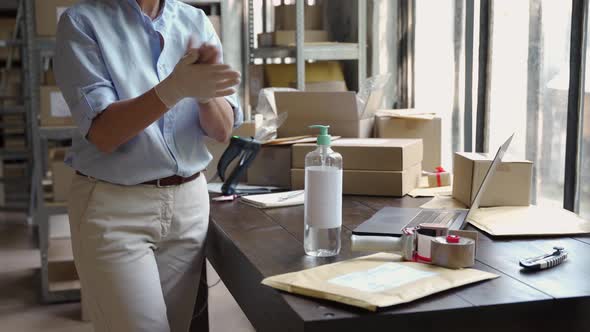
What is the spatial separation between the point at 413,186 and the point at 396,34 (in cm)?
145

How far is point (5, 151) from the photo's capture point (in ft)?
21.0

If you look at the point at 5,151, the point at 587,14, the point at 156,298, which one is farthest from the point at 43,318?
the point at 5,151

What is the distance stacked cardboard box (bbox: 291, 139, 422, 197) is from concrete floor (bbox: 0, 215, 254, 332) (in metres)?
1.08

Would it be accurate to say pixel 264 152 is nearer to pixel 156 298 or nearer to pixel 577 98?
pixel 156 298

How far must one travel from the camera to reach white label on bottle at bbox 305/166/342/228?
1.39m

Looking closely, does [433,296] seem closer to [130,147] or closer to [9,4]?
[130,147]

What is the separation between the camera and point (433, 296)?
3.88ft

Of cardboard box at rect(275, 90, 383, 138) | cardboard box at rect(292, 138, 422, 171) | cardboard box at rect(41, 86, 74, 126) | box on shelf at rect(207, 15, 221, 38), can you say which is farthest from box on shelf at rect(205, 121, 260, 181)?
cardboard box at rect(41, 86, 74, 126)

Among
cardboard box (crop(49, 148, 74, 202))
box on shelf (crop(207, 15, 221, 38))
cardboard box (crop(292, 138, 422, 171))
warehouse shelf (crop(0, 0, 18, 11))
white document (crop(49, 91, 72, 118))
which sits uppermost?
warehouse shelf (crop(0, 0, 18, 11))

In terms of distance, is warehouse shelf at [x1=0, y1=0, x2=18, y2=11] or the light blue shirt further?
warehouse shelf at [x1=0, y1=0, x2=18, y2=11]

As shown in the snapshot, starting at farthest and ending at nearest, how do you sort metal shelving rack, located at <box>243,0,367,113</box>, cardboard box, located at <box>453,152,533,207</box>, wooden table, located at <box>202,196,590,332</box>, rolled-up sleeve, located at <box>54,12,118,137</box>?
1. metal shelving rack, located at <box>243,0,367,113</box>
2. cardboard box, located at <box>453,152,533,207</box>
3. rolled-up sleeve, located at <box>54,12,118,137</box>
4. wooden table, located at <box>202,196,590,332</box>

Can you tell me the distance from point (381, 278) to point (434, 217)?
1.68 feet

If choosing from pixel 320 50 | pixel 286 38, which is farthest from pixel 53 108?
pixel 320 50

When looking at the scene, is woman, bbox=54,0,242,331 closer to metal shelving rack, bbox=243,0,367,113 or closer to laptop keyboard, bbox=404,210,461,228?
laptop keyboard, bbox=404,210,461,228
